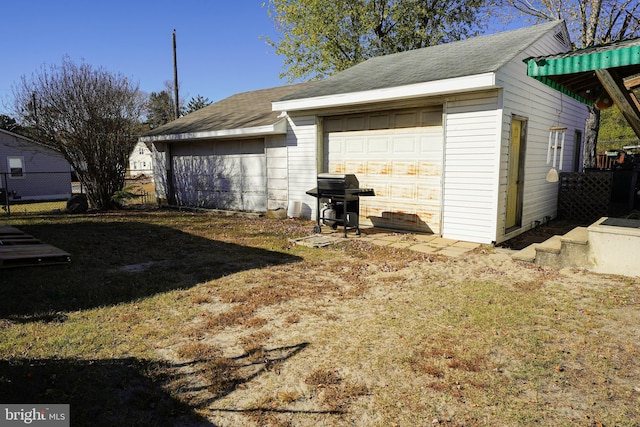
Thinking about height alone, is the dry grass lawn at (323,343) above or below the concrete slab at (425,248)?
below

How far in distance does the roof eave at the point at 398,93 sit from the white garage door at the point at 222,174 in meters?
2.44

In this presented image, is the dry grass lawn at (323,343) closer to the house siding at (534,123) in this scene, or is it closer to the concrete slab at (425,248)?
the concrete slab at (425,248)

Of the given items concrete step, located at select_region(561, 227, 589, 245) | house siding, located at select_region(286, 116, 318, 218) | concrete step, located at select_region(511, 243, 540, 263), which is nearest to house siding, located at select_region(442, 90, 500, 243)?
concrete step, located at select_region(511, 243, 540, 263)

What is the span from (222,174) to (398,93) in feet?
22.7

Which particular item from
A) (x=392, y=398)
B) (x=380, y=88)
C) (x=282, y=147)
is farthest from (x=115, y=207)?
(x=392, y=398)

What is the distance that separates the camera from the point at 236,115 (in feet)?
43.6

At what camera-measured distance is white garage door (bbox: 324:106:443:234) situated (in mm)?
8156

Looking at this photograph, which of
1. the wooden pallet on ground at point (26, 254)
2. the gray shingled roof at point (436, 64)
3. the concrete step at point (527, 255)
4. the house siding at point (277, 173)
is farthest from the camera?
the house siding at point (277, 173)

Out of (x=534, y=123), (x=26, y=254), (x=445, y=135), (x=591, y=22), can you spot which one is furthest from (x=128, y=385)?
(x=591, y=22)

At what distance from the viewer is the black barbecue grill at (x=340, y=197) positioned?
789 cm

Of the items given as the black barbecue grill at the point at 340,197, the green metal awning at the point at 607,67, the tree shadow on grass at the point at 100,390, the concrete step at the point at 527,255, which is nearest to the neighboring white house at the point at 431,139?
the concrete step at the point at 527,255

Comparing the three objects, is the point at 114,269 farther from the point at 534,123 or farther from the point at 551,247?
the point at 534,123

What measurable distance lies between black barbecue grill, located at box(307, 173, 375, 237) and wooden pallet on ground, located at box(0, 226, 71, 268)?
15.1 ft

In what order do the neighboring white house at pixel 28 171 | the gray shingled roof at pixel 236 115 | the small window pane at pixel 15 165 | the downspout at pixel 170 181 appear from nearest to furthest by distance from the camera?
the gray shingled roof at pixel 236 115 → the downspout at pixel 170 181 → the neighboring white house at pixel 28 171 → the small window pane at pixel 15 165
